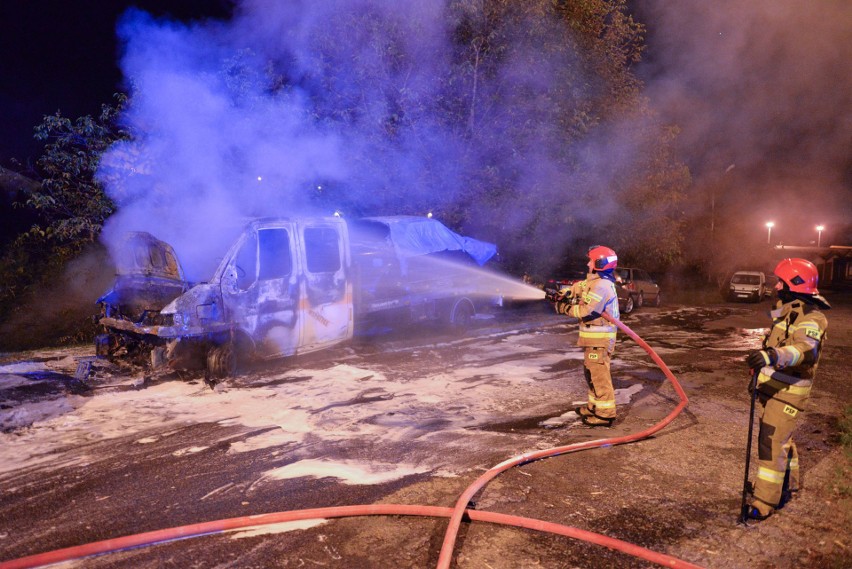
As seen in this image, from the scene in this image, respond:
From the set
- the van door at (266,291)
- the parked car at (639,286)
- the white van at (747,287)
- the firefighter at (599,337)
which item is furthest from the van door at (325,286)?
the white van at (747,287)

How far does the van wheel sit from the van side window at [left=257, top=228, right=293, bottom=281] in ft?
3.27

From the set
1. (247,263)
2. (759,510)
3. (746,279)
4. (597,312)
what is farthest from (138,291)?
(746,279)

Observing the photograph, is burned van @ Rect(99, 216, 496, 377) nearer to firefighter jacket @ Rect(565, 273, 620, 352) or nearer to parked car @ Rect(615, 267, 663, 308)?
firefighter jacket @ Rect(565, 273, 620, 352)

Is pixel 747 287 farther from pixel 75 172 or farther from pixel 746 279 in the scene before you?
pixel 75 172

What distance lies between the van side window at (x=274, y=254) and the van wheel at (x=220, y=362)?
3.27 ft

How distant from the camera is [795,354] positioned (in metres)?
3.70

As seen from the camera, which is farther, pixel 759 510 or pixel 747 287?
pixel 747 287

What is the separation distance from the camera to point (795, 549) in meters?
3.54

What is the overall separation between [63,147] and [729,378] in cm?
1272

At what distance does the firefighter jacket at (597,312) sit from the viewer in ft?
18.7

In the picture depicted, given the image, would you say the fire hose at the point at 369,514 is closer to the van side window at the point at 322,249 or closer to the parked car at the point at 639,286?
the van side window at the point at 322,249

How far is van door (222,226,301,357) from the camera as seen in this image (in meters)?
7.13

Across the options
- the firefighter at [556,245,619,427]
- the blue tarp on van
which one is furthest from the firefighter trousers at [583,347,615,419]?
the blue tarp on van

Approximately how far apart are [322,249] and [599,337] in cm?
427
